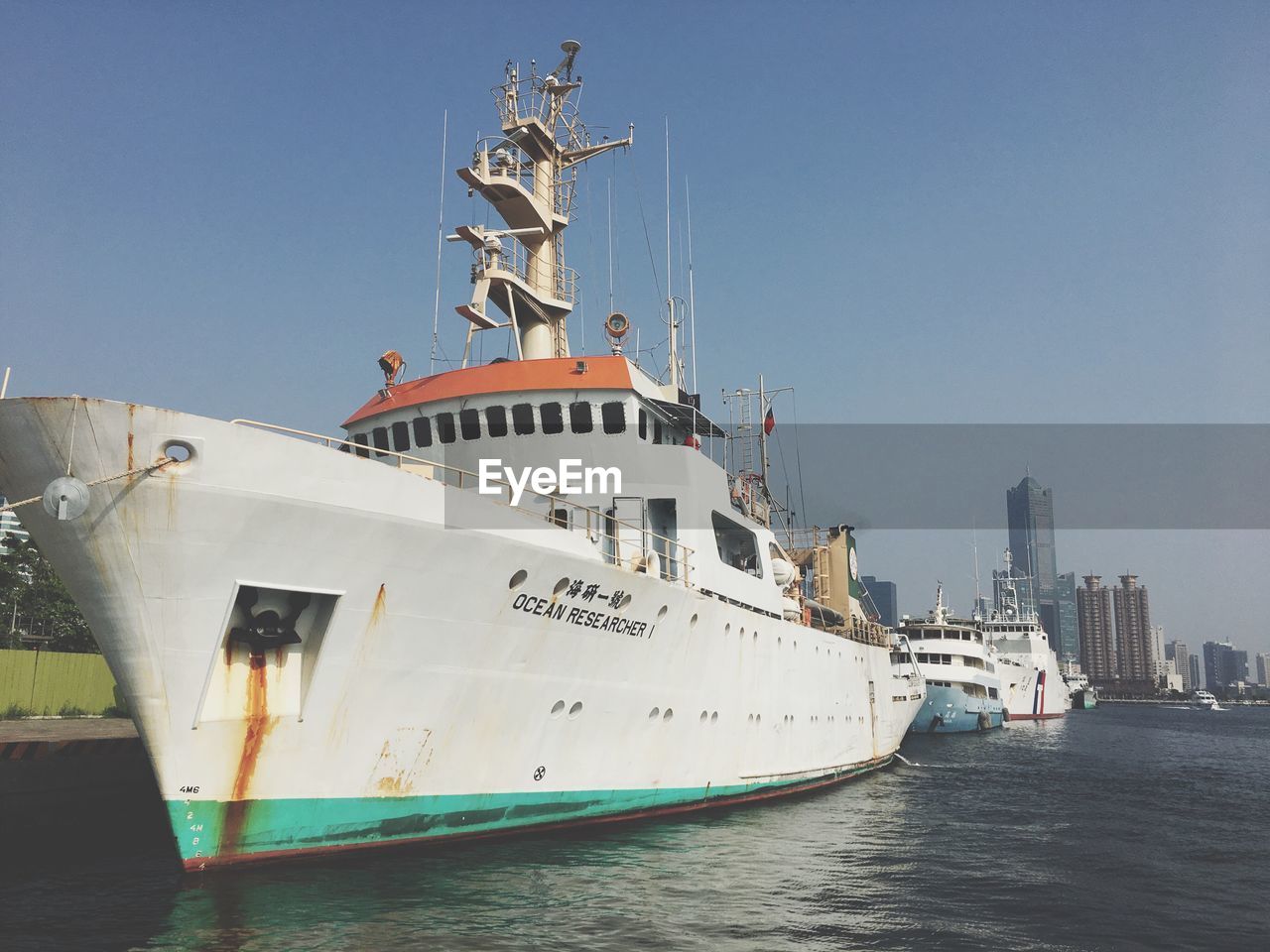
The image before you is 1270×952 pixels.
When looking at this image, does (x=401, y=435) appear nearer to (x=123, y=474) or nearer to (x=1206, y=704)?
(x=123, y=474)

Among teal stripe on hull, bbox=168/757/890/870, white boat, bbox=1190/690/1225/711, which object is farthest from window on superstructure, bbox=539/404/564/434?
white boat, bbox=1190/690/1225/711

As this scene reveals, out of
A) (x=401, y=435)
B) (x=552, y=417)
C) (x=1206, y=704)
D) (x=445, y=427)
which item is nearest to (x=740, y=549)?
(x=552, y=417)

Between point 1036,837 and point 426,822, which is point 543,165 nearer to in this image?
point 426,822

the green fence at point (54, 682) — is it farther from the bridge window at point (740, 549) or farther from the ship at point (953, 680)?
the ship at point (953, 680)

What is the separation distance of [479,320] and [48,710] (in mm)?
16868

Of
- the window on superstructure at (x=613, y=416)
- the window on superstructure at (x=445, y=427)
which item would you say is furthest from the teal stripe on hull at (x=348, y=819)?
the window on superstructure at (x=445, y=427)

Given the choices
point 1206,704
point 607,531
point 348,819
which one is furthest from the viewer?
point 1206,704

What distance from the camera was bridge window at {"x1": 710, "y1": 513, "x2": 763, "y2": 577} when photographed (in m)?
19.0

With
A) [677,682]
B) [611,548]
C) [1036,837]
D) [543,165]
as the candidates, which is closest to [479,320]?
[543,165]

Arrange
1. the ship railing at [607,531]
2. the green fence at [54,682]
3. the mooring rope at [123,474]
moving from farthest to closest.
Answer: the green fence at [54,682]
the ship railing at [607,531]
the mooring rope at [123,474]

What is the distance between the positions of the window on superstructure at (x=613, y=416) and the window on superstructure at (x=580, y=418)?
23 cm

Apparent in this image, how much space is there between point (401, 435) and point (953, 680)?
4338 centimetres

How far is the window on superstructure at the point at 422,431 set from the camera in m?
16.0
